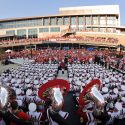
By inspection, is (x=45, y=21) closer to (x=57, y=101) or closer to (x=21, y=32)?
(x=21, y=32)

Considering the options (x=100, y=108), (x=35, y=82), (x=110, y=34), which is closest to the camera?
(x=100, y=108)

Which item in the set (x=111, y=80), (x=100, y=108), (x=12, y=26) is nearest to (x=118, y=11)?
(x=12, y=26)

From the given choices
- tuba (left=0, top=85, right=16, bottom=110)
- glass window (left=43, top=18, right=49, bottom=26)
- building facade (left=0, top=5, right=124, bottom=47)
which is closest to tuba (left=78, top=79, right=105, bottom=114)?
tuba (left=0, top=85, right=16, bottom=110)

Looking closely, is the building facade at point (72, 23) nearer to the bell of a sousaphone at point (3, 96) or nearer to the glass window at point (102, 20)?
the glass window at point (102, 20)

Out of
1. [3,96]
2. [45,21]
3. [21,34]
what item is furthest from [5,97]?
[45,21]

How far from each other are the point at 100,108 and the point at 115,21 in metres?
77.8

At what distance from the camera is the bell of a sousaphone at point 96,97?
7.27m

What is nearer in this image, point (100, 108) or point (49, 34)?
point (100, 108)

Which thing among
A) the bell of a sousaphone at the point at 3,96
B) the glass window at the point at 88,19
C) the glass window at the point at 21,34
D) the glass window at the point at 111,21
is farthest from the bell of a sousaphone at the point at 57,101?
the glass window at the point at 111,21

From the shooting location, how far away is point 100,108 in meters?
7.32

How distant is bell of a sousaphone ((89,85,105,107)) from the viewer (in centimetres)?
727

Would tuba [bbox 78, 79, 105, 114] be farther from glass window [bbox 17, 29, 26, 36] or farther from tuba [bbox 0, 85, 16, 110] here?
glass window [bbox 17, 29, 26, 36]

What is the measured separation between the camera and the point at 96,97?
24.2ft

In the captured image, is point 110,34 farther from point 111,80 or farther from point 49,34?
point 111,80
